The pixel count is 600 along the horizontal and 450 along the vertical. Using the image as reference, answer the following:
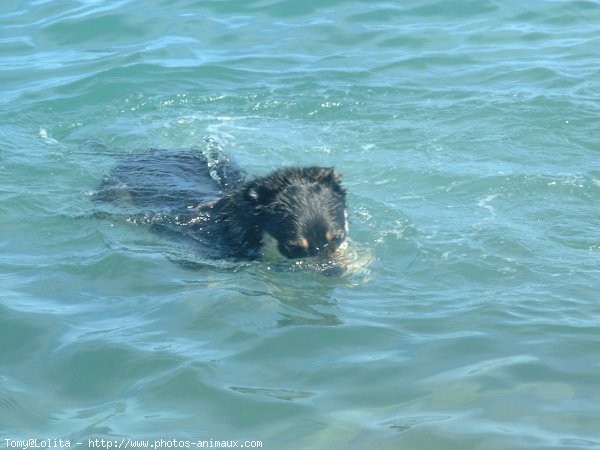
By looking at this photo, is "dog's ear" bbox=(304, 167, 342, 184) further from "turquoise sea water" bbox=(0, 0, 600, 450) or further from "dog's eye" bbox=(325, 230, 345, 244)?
"turquoise sea water" bbox=(0, 0, 600, 450)

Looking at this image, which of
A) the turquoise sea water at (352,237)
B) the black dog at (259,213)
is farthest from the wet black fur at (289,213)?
the turquoise sea water at (352,237)

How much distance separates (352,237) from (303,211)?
77 cm

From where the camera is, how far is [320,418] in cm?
625

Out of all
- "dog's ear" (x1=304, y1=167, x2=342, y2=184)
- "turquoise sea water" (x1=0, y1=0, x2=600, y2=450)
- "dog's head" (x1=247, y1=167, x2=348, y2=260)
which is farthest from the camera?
"dog's ear" (x1=304, y1=167, x2=342, y2=184)

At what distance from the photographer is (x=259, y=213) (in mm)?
9539

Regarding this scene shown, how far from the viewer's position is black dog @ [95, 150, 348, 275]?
9266mm

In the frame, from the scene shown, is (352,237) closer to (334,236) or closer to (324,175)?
(334,236)

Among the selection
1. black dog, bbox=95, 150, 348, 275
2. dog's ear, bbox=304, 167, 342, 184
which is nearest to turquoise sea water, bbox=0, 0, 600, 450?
black dog, bbox=95, 150, 348, 275

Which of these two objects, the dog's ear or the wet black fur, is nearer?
the wet black fur

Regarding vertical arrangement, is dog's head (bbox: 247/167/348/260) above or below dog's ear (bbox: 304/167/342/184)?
below

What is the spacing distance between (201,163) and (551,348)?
5567mm

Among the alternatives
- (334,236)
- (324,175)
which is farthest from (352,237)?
(324,175)

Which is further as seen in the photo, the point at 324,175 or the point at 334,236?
the point at 324,175

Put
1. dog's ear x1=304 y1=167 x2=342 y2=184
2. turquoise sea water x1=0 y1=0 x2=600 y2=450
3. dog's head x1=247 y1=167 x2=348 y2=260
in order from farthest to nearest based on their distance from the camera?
1. dog's ear x1=304 y1=167 x2=342 y2=184
2. dog's head x1=247 y1=167 x2=348 y2=260
3. turquoise sea water x1=0 y1=0 x2=600 y2=450
